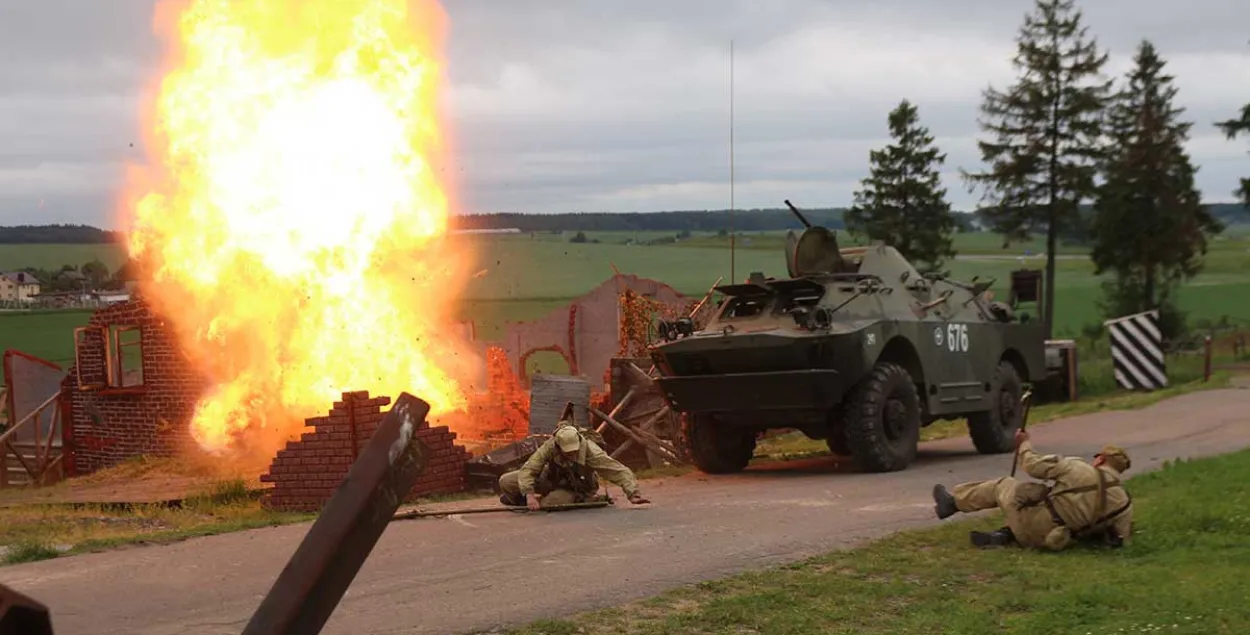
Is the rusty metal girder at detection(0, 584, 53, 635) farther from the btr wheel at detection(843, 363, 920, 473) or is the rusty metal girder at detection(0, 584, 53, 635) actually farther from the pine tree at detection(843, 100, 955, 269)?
the pine tree at detection(843, 100, 955, 269)

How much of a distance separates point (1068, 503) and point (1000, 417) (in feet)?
27.0

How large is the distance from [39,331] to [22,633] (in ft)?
96.5

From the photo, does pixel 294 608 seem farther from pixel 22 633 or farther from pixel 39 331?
pixel 39 331

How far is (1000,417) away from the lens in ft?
57.5

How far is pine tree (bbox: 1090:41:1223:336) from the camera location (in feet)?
131

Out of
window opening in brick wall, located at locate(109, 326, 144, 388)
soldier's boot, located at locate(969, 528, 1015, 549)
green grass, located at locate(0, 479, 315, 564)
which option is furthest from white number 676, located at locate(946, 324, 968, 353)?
window opening in brick wall, located at locate(109, 326, 144, 388)

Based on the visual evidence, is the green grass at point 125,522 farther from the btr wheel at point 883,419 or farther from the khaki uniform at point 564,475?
the btr wheel at point 883,419

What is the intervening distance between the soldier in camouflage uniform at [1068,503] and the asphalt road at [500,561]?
4.04 ft

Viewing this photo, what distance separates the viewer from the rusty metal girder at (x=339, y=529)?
3.30m

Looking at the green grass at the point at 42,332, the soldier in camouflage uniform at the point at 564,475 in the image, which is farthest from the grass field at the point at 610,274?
the soldier in camouflage uniform at the point at 564,475

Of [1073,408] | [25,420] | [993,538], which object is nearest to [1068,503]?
[993,538]

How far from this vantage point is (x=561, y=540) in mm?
10531

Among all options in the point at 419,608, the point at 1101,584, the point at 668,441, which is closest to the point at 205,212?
the point at 668,441

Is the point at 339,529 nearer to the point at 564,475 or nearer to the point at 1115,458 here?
the point at 1115,458
